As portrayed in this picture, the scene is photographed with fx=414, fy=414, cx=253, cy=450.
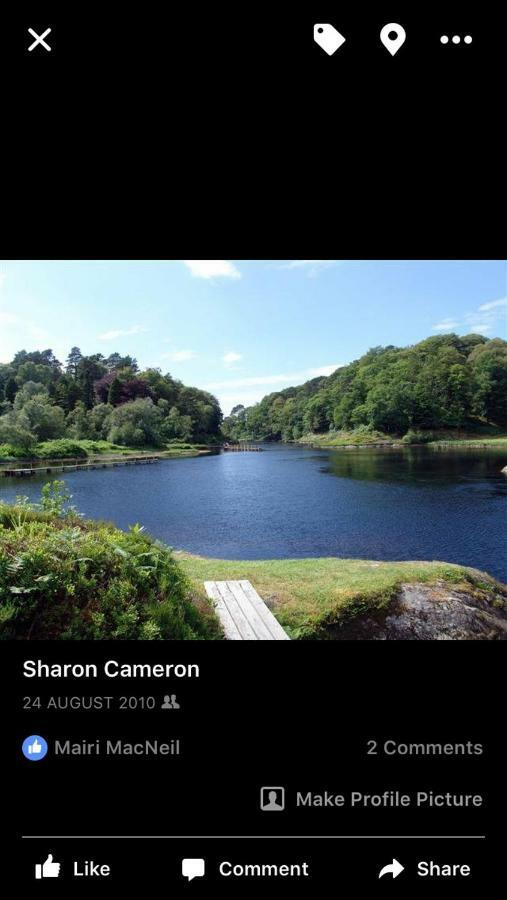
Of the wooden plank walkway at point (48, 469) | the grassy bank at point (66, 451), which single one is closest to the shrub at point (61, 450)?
the grassy bank at point (66, 451)

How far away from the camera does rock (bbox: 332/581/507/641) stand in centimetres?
530

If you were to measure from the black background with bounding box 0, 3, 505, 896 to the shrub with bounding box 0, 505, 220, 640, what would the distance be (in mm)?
1597
